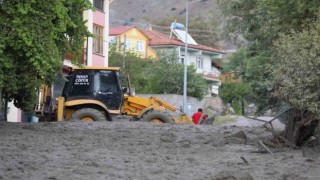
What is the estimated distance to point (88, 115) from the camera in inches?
1110

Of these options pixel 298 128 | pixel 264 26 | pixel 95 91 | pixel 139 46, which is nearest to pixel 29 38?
pixel 298 128

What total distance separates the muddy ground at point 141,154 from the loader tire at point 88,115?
3.55 meters

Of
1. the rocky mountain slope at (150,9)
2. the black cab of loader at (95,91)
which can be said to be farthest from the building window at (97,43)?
the rocky mountain slope at (150,9)

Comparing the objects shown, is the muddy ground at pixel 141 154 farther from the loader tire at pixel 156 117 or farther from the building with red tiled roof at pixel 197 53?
the building with red tiled roof at pixel 197 53

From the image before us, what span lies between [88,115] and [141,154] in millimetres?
11471

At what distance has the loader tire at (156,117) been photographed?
2867 cm

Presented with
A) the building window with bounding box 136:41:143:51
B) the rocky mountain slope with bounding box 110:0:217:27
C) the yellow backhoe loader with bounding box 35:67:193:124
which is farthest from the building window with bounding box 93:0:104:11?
the rocky mountain slope with bounding box 110:0:217:27

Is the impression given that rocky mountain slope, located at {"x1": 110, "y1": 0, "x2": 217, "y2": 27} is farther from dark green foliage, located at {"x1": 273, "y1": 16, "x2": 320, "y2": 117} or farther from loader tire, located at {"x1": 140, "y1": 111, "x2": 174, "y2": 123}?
dark green foliage, located at {"x1": 273, "y1": 16, "x2": 320, "y2": 117}

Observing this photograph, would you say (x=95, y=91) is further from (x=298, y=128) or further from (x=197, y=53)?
(x=197, y=53)

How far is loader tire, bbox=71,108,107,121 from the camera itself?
2805cm

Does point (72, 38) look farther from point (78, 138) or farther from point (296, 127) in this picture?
point (296, 127)

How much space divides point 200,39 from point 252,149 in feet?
281

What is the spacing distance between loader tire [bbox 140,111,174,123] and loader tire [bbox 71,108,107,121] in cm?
154

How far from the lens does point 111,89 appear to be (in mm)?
28609
